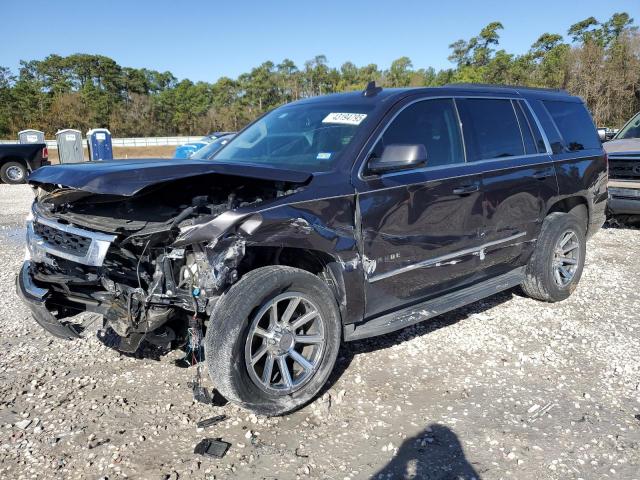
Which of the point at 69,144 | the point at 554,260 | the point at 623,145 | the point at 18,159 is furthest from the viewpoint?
the point at 69,144

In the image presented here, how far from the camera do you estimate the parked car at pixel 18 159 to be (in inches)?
655

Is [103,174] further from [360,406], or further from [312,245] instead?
[360,406]

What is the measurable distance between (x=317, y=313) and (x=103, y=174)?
1.45m

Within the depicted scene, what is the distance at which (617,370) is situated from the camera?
3.75 metres

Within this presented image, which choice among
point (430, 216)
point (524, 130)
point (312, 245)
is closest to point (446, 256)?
point (430, 216)

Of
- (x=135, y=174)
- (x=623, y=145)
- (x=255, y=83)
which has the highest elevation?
(x=255, y=83)

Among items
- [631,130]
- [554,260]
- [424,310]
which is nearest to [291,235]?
[424,310]

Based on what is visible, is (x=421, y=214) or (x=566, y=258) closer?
(x=421, y=214)

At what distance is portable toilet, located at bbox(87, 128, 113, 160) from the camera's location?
17.5 metres

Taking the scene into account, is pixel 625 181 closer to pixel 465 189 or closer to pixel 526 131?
pixel 526 131

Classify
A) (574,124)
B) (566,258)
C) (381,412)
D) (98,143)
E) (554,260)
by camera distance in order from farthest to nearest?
(98,143), (574,124), (566,258), (554,260), (381,412)

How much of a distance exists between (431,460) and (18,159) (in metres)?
17.8

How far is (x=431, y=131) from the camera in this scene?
3.91m

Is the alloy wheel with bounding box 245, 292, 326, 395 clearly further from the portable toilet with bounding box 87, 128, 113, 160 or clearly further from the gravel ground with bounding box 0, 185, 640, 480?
the portable toilet with bounding box 87, 128, 113, 160
